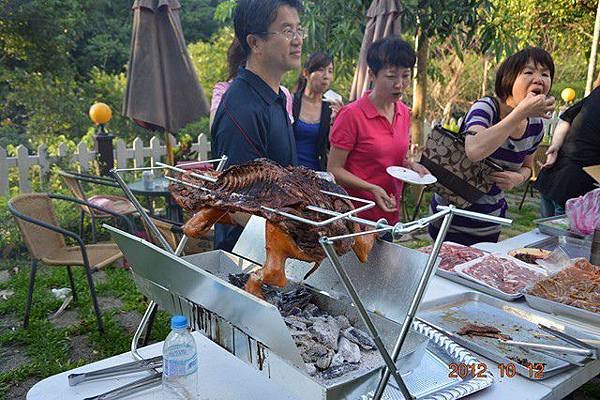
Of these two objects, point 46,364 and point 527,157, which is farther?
point 46,364

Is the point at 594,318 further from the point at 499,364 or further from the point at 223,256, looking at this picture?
the point at 223,256

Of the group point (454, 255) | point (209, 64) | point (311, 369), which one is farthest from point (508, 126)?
point (209, 64)

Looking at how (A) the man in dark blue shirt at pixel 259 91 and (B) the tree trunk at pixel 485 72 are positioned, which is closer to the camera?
(A) the man in dark blue shirt at pixel 259 91

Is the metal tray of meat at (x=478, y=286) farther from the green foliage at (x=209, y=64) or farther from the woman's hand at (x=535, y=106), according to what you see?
the green foliage at (x=209, y=64)

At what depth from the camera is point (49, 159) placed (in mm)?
6234

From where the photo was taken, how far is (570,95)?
8.41 metres

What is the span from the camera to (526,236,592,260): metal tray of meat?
2.64m

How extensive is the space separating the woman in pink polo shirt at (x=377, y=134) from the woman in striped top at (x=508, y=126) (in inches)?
13.7

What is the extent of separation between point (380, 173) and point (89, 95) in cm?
1070

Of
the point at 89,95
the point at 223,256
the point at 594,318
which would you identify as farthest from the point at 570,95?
the point at 89,95

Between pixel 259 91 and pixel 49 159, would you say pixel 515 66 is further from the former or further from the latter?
pixel 49 159

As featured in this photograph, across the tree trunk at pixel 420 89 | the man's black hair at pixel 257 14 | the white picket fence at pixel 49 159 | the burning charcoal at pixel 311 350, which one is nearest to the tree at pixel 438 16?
the tree trunk at pixel 420 89

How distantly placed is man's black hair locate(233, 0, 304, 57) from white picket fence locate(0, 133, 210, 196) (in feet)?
15.6

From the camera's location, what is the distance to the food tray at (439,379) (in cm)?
136
